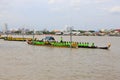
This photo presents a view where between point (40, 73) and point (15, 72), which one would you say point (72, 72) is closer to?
point (40, 73)

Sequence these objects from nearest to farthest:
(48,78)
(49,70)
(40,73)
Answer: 1. (48,78)
2. (40,73)
3. (49,70)

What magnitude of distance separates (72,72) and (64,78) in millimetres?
2908

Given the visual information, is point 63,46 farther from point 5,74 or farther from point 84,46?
point 5,74

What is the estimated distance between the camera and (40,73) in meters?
24.7

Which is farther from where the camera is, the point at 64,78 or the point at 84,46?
the point at 84,46

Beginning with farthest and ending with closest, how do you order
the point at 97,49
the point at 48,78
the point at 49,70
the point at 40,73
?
the point at 97,49, the point at 49,70, the point at 40,73, the point at 48,78

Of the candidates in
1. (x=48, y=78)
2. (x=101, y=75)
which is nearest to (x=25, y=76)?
(x=48, y=78)

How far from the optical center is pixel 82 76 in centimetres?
2377

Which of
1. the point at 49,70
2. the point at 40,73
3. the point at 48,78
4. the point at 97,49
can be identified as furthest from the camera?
the point at 97,49

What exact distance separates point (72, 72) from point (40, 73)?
2.59 metres

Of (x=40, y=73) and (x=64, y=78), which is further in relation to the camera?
(x=40, y=73)

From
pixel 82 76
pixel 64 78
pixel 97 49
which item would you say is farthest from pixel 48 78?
pixel 97 49

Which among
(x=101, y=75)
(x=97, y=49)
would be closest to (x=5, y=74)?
(x=101, y=75)

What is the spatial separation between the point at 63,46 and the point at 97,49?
6.25 m
